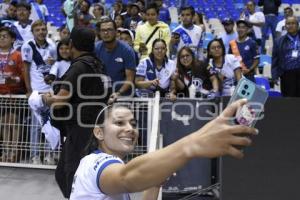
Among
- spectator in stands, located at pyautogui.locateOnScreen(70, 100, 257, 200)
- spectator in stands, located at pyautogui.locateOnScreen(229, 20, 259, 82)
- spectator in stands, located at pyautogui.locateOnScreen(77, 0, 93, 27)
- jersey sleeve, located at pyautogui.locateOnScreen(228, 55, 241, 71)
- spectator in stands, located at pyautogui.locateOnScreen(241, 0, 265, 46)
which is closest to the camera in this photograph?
spectator in stands, located at pyautogui.locateOnScreen(70, 100, 257, 200)

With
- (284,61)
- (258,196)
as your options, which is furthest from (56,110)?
(284,61)

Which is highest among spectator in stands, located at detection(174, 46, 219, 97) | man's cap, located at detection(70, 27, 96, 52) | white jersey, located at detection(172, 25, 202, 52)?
white jersey, located at detection(172, 25, 202, 52)

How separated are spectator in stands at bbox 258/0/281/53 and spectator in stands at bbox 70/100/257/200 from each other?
33.4ft

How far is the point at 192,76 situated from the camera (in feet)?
24.0

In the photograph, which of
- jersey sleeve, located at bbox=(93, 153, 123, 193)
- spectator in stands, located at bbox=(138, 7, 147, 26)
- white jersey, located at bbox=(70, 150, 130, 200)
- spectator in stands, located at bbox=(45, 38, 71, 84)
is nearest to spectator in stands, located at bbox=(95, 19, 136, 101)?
spectator in stands, located at bbox=(45, 38, 71, 84)

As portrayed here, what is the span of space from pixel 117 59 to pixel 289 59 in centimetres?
299

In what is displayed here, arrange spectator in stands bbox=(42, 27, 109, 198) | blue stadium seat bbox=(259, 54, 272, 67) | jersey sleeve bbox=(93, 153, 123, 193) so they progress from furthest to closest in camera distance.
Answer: blue stadium seat bbox=(259, 54, 272, 67) < spectator in stands bbox=(42, 27, 109, 198) < jersey sleeve bbox=(93, 153, 123, 193)

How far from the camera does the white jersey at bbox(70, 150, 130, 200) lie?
7.84ft

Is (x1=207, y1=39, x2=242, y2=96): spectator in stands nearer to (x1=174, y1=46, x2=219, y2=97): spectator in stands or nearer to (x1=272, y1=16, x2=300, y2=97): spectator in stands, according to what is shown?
(x1=174, y1=46, x2=219, y2=97): spectator in stands

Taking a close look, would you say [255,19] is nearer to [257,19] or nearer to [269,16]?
[257,19]

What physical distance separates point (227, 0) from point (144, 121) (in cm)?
1121

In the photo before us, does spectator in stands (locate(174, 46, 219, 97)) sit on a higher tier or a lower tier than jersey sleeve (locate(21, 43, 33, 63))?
lower

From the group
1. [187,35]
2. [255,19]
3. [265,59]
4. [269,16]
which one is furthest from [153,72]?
[269,16]

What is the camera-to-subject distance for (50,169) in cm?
778
